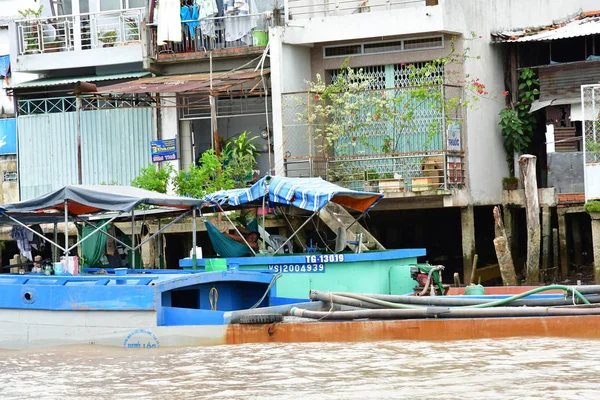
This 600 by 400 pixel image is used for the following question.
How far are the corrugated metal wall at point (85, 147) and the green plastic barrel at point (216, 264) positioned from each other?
27.3ft

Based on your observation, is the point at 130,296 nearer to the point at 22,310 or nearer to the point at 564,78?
the point at 22,310

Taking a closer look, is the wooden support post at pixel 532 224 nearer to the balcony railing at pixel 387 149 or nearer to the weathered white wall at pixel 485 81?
the balcony railing at pixel 387 149

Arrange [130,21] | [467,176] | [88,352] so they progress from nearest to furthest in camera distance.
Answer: [88,352] < [467,176] < [130,21]

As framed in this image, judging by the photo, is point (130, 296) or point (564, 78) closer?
point (130, 296)

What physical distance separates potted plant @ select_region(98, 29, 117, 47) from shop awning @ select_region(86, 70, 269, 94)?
200 centimetres

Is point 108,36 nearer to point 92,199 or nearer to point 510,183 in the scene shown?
point 510,183

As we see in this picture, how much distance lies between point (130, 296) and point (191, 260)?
3.35 meters

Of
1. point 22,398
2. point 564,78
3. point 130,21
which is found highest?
point 130,21

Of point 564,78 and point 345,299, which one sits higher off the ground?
point 564,78

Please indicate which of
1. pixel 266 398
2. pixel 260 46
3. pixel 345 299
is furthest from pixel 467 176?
pixel 266 398

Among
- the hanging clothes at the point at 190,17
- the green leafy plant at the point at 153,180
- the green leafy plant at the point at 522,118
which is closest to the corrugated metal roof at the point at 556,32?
the green leafy plant at the point at 522,118

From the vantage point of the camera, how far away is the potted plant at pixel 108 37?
2552 centimetres

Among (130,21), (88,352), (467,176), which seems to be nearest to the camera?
(88,352)

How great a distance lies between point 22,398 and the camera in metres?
11.3
